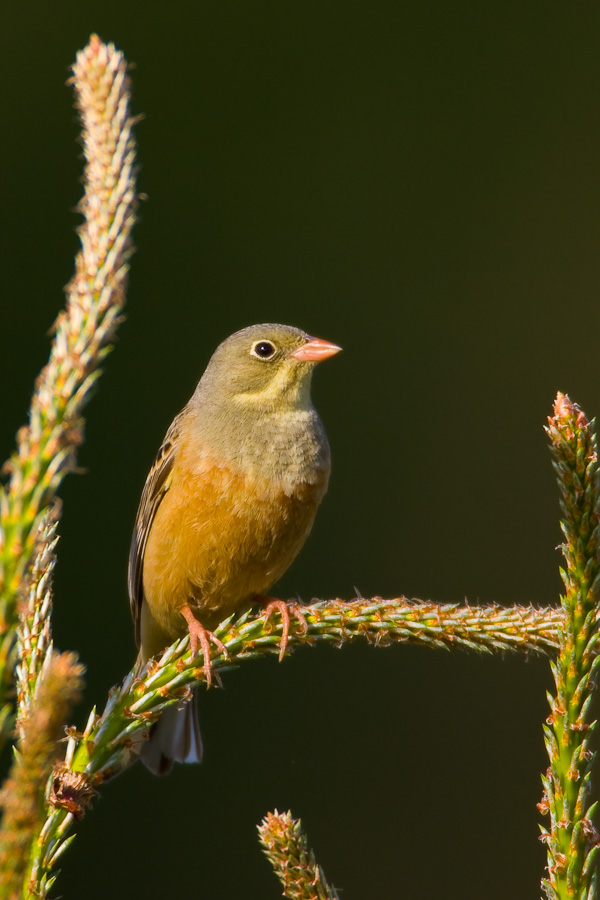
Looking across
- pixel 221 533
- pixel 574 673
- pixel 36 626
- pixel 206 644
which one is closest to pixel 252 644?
pixel 206 644

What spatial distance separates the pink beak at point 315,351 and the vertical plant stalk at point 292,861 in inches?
83.2

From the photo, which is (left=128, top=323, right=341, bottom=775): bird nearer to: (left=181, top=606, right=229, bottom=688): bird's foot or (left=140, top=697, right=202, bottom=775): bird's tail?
(left=140, top=697, right=202, bottom=775): bird's tail

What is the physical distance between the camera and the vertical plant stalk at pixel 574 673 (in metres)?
1.49

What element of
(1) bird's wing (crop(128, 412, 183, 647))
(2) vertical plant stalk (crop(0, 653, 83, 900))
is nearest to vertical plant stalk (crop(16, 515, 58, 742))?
(2) vertical plant stalk (crop(0, 653, 83, 900))

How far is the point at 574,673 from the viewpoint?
1.62 metres

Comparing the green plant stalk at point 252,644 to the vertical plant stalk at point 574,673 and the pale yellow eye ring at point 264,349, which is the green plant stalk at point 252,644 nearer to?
the vertical plant stalk at point 574,673

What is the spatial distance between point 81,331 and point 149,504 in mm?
2281

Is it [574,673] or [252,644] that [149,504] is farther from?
[574,673]

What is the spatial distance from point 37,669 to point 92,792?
0.29m

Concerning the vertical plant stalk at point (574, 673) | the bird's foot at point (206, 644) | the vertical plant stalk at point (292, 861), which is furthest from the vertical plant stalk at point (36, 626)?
the vertical plant stalk at point (574, 673)

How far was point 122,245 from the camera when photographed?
1.27m

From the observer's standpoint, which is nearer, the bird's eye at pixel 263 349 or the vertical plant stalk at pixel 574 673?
the vertical plant stalk at pixel 574 673

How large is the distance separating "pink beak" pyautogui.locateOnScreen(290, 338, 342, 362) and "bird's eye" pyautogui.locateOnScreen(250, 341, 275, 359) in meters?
0.08

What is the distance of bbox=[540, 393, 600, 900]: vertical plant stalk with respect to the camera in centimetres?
149
